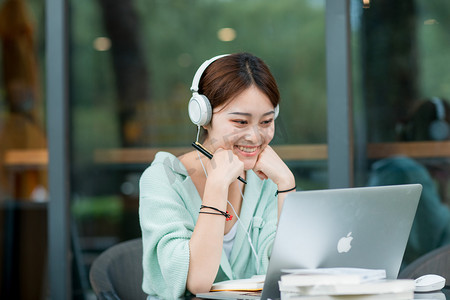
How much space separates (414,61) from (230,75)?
1.84m

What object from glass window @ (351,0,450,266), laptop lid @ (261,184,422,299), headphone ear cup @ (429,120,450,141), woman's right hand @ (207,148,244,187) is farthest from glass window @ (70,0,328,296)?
laptop lid @ (261,184,422,299)

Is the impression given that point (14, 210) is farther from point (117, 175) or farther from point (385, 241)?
point (385, 241)

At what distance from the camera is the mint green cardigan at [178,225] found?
143 cm

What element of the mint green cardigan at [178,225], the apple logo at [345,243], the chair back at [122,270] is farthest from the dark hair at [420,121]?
the apple logo at [345,243]

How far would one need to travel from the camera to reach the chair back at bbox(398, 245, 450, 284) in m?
1.72

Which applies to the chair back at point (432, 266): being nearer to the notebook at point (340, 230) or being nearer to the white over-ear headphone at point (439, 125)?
the notebook at point (340, 230)

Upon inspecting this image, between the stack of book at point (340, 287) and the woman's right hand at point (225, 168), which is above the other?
the woman's right hand at point (225, 168)

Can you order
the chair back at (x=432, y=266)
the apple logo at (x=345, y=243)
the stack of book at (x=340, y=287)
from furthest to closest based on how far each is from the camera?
the chair back at (x=432, y=266), the apple logo at (x=345, y=243), the stack of book at (x=340, y=287)

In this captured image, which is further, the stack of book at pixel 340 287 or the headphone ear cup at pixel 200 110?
the headphone ear cup at pixel 200 110

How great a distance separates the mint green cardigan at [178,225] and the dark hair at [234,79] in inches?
9.1

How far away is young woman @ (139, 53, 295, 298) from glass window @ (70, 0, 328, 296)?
1626 mm

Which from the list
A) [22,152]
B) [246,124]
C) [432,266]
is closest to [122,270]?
[246,124]

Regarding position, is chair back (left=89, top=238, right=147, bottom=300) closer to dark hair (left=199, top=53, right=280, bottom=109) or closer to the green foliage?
dark hair (left=199, top=53, right=280, bottom=109)

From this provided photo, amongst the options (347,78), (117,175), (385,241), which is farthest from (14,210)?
(385,241)
